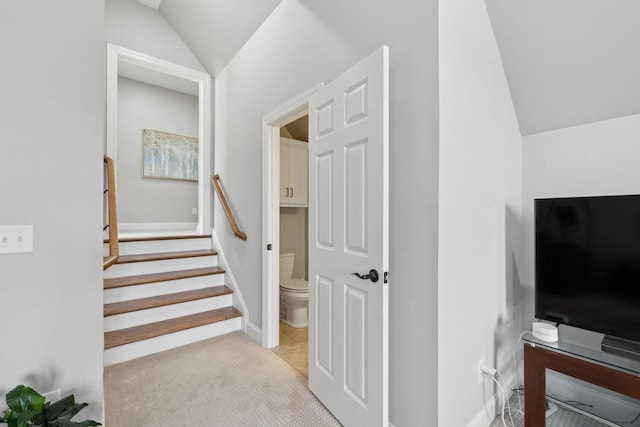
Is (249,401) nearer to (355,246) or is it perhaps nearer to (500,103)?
(355,246)

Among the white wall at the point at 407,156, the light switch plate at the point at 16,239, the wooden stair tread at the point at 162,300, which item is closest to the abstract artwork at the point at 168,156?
the wooden stair tread at the point at 162,300

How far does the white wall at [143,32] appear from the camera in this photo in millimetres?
3151

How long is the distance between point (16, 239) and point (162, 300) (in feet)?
5.54

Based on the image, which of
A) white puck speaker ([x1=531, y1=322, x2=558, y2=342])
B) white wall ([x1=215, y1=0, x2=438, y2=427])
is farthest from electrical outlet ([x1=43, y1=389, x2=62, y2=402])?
white puck speaker ([x1=531, y1=322, x2=558, y2=342])

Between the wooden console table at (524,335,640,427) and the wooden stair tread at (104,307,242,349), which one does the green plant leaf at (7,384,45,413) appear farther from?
the wooden console table at (524,335,640,427)

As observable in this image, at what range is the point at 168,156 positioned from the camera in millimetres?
4977

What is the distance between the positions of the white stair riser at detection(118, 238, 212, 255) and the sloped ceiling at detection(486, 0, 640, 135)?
3409mm

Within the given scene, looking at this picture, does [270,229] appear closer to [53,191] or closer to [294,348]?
[294,348]

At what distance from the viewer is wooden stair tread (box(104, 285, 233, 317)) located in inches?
97.2

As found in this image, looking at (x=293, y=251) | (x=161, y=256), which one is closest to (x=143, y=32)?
(x=161, y=256)

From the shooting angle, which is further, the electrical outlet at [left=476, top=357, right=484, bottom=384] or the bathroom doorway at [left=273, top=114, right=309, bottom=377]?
the bathroom doorway at [left=273, top=114, right=309, bottom=377]

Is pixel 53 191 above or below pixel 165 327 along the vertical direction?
above

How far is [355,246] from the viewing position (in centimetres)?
153

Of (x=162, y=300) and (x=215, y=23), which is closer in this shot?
(x=162, y=300)
